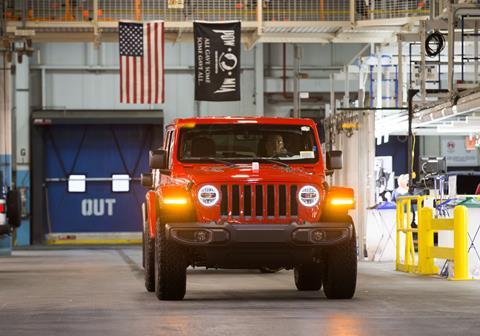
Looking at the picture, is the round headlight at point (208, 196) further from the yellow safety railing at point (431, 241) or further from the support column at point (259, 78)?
the support column at point (259, 78)

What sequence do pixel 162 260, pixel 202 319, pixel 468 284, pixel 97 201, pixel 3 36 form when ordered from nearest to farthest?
pixel 202 319
pixel 162 260
pixel 468 284
pixel 3 36
pixel 97 201

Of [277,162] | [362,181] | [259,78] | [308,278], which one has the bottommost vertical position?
[308,278]

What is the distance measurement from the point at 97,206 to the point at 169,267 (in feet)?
105

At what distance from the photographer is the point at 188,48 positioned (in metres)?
46.5

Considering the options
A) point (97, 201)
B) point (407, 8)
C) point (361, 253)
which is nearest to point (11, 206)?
point (361, 253)

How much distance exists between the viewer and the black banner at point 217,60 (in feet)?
94.4

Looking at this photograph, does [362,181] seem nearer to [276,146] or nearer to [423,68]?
[423,68]

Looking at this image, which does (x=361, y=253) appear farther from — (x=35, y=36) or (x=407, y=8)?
(x=35, y=36)

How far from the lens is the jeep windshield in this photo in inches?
613

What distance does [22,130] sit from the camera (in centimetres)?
4553

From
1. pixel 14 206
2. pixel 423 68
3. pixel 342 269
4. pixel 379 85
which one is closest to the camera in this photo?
pixel 342 269

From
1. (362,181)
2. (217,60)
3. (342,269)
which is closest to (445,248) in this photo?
(342,269)

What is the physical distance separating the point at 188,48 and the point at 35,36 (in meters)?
14.3

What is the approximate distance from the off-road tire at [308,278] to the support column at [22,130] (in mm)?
29269
